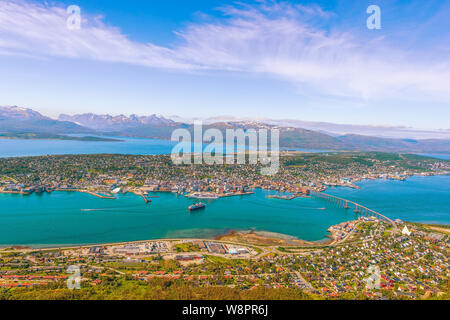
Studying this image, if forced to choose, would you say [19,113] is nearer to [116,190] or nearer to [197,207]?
[116,190]

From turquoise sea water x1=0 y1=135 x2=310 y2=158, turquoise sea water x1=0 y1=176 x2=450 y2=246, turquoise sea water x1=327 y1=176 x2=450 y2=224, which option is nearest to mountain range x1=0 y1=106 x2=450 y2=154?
turquoise sea water x1=0 y1=135 x2=310 y2=158

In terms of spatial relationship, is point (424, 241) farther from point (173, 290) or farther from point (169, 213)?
point (169, 213)

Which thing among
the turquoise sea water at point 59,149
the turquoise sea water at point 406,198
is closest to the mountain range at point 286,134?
the turquoise sea water at point 59,149

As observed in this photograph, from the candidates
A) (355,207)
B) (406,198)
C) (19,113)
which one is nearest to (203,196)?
(355,207)

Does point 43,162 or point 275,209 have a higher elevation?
point 43,162
